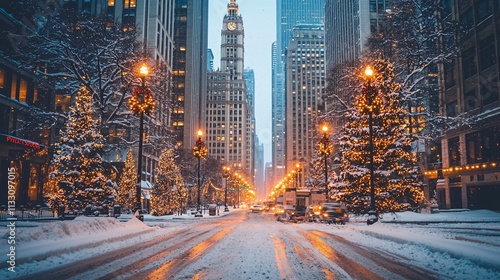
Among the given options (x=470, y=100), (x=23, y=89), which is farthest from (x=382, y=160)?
(x=23, y=89)

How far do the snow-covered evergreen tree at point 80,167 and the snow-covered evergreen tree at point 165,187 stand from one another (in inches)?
468

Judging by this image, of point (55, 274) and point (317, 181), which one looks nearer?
point (55, 274)

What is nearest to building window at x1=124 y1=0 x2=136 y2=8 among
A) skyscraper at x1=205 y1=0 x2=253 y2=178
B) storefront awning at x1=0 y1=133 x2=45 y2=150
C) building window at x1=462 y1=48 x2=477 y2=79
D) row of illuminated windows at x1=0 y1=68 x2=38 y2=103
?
row of illuminated windows at x1=0 y1=68 x2=38 y2=103

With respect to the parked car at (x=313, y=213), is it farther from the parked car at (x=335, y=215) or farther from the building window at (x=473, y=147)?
the building window at (x=473, y=147)

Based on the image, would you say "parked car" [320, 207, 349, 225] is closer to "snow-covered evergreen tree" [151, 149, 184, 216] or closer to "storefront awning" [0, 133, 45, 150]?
"snow-covered evergreen tree" [151, 149, 184, 216]

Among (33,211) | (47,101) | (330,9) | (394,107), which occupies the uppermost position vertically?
(330,9)

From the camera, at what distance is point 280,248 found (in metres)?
12.5

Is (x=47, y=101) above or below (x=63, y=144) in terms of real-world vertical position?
above

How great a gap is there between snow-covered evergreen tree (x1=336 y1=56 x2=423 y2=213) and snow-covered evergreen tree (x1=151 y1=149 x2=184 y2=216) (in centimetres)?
2009

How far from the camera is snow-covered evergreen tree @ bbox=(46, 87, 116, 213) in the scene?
2908cm

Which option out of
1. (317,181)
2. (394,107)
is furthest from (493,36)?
(317,181)

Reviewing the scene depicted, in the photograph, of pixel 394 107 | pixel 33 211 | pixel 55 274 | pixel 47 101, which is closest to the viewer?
pixel 55 274

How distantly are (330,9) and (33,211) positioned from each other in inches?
4863

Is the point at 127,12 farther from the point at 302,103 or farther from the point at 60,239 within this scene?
the point at 302,103
